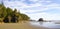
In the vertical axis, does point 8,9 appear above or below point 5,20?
above

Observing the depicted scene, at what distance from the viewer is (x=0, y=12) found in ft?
151

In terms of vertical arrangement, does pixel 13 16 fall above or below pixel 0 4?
below

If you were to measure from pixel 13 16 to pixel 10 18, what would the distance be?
10.7 ft

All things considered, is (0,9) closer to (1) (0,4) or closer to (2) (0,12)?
(2) (0,12)

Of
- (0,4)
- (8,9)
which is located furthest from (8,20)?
(8,9)

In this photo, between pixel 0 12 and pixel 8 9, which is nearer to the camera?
pixel 0 12

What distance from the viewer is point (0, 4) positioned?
5109 centimetres

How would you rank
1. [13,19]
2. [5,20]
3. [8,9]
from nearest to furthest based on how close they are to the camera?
[5,20] → [13,19] → [8,9]

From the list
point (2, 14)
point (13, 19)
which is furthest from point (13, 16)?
point (2, 14)

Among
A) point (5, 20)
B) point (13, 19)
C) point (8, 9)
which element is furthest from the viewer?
point (8, 9)

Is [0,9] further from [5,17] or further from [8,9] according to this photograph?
[8,9]

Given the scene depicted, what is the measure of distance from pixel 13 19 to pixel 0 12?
5.26 metres

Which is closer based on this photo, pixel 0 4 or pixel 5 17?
pixel 5 17

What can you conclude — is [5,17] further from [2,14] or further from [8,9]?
[8,9]
